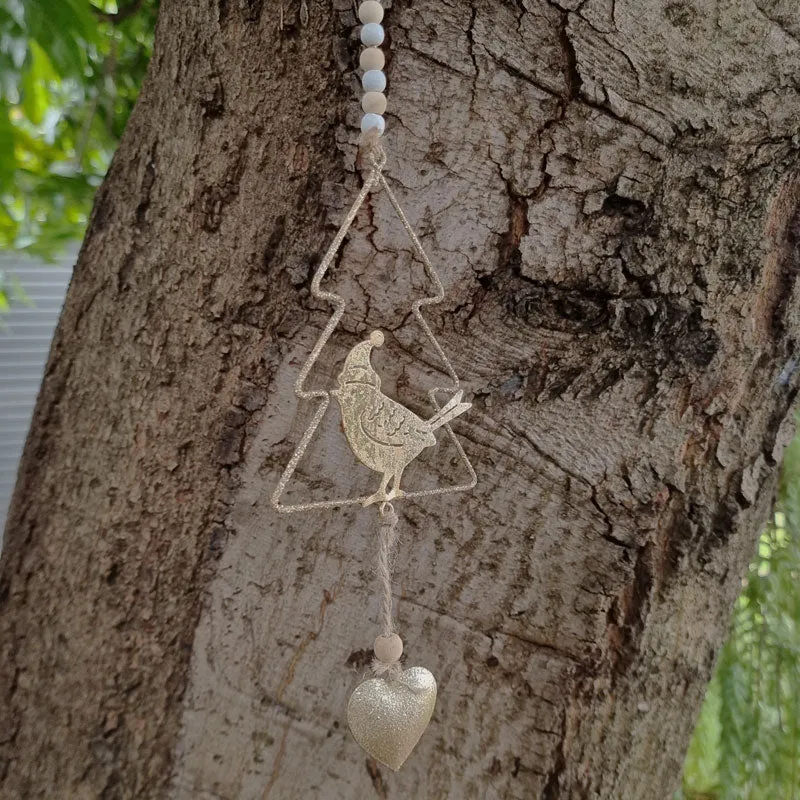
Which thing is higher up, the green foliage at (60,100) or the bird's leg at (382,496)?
the green foliage at (60,100)

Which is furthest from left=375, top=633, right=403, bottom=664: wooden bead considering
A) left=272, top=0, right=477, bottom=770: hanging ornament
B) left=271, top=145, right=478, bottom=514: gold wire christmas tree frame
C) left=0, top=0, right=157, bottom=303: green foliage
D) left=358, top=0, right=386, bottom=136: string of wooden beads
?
left=0, top=0, right=157, bottom=303: green foliage

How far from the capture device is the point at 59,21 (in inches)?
45.1

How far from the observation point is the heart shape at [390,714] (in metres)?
0.83

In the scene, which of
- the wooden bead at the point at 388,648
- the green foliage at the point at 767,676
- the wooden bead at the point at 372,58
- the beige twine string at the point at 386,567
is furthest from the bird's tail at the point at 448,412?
the green foliage at the point at 767,676

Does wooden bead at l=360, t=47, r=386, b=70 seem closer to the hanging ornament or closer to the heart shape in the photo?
the hanging ornament

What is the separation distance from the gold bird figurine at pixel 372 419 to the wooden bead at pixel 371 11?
0.32 metres

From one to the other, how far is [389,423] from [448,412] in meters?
0.07

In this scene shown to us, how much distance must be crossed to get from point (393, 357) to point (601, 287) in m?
0.25

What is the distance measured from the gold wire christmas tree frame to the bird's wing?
0.16 ft

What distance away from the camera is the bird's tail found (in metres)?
0.80

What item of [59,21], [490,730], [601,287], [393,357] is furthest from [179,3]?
[490,730]

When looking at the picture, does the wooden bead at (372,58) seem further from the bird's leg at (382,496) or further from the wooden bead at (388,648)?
the wooden bead at (388,648)

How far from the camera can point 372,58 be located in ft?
2.52

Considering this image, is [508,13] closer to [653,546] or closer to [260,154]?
[260,154]
